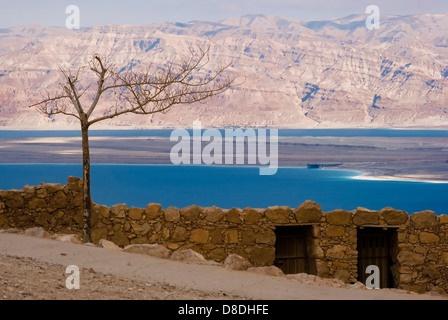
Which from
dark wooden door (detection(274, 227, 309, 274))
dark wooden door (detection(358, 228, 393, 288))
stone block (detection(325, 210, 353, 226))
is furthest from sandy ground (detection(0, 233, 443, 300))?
dark wooden door (detection(358, 228, 393, 288))

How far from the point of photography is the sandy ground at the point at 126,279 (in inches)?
280

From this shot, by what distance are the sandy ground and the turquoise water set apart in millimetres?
32341

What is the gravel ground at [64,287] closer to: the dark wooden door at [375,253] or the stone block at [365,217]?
the stone block at [365,217]

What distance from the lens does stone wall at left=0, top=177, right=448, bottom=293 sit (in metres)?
11.7

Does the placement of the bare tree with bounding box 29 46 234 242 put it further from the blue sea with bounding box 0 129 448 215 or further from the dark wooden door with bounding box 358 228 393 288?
the blue sea with bounding box 0 129 448 215

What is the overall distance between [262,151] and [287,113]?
94243 millimetres

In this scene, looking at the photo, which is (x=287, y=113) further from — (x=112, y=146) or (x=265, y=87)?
(x=112, y=146)

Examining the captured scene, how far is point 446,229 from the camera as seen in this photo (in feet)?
38.7

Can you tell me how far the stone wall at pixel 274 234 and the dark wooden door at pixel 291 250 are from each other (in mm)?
519

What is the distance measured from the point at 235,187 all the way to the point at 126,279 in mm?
47240

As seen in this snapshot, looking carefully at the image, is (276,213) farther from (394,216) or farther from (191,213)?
(394,216)

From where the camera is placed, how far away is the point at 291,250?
41.7ft
